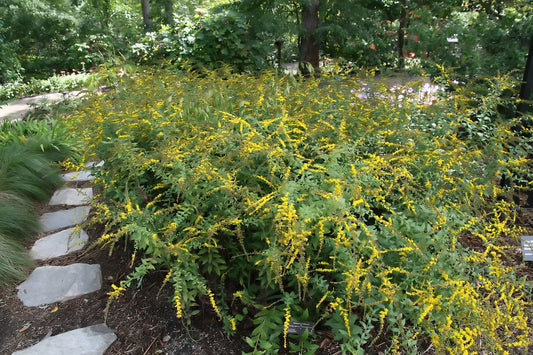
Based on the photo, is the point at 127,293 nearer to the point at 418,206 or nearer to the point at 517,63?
the point at 418,206

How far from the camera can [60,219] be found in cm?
335

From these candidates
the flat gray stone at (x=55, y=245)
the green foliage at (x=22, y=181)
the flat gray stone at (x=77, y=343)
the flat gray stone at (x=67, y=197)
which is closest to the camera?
the flat gray stone at (x=77, y=343)

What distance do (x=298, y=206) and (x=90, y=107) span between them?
1.97 metres

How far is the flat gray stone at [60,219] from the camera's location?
10.6 feet

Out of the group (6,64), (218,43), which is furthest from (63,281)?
(6,64)

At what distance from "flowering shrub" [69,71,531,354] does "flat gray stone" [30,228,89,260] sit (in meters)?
0.67

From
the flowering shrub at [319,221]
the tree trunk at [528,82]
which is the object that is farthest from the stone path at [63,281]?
the tree trunk at [528,82]

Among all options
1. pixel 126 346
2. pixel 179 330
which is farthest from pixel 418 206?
pixel 126 346

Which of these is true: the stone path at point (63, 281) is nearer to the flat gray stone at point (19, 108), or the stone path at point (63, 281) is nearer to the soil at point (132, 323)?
the soil at point (132, 323)

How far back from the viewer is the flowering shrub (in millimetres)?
1657

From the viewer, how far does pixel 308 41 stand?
7949 millimetres

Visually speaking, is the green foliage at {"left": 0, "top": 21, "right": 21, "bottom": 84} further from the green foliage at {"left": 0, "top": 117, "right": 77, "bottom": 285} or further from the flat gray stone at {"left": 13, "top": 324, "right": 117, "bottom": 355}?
the flat gray stone at {"left": 13, "top": 324, "right": 117, "bottom": 355}

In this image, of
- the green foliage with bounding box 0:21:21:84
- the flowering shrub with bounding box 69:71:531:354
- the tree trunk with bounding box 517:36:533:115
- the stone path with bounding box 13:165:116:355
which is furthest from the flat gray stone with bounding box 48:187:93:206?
the green foliage with bounding box 0:21:21:84

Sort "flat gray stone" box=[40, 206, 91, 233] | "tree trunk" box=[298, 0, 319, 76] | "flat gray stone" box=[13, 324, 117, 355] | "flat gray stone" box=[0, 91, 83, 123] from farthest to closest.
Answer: "tree trunk" box=[298, 0, 319, 76], "flat gray stone" box=[0, 91, 83, 123], "flat gray stone" box=[40, 206, 91, 233], "flat gray stone" box=[13, 324, 117, 355]
